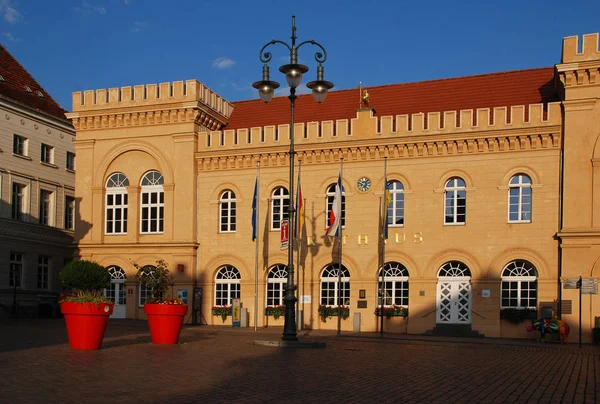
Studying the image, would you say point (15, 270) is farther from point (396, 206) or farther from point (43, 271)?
point (396, 206)

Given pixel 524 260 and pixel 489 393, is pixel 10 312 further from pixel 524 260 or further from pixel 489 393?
pixel 489 393

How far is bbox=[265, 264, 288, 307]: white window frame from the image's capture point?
35.3 metres

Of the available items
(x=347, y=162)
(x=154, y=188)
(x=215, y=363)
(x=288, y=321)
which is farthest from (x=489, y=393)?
(x=154, y=188)

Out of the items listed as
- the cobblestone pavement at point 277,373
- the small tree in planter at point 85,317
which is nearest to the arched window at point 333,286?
the cobblestone pavement at point 277,373

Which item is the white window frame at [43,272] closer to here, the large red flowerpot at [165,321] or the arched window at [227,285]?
the arched window at [227,285]

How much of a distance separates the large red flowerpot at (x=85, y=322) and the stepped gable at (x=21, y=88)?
24506 mm

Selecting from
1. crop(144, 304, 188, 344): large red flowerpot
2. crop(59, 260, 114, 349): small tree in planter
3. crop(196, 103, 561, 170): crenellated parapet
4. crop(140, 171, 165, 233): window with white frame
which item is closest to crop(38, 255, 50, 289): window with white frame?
crop(140, 171, 165, 233): window with white frame

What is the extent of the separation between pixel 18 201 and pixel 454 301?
75.9ft

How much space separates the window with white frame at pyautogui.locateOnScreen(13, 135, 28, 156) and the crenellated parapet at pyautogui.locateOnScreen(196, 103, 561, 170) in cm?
1059

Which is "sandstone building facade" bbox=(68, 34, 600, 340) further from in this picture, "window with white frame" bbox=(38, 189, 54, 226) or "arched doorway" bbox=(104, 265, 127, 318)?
"window with white frame" bbox=(38, 189, 54, 226)

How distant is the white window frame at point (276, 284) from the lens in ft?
116

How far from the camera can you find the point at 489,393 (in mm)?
13297

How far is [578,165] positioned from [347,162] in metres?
9.63

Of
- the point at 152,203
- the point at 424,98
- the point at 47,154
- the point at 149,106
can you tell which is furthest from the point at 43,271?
the point at 424,98
